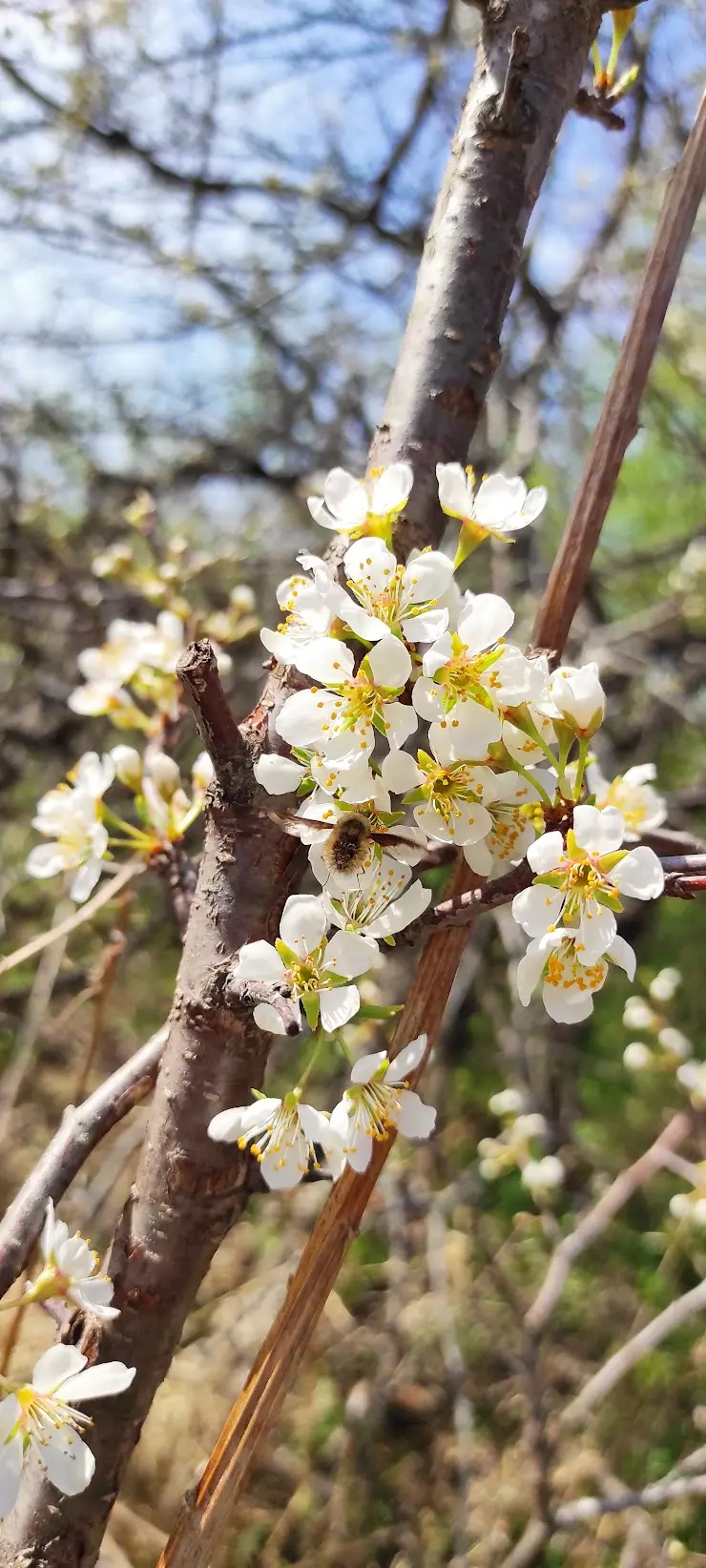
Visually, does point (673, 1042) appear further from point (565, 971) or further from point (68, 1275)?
point (68, 1275)

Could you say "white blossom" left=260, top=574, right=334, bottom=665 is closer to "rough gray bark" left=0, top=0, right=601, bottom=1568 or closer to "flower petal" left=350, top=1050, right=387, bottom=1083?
"rough gray bark" left=0, top=0, right=601, bottom=1568

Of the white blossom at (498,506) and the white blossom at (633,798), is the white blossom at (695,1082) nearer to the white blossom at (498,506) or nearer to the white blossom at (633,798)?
the white blossom at (633,798)

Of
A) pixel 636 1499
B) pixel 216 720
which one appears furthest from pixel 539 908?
pixel 636 1499

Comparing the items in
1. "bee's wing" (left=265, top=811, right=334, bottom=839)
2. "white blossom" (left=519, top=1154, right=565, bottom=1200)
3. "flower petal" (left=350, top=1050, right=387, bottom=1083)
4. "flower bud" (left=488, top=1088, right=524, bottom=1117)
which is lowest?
"white blossom" (left=519, top=1154, right=565, bottom=1200)

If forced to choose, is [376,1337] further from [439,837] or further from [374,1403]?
[439,837]

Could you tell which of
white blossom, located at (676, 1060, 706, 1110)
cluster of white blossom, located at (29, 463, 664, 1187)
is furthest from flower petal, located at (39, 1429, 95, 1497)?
white blossom, located at (676, 1060, 706, 1110)

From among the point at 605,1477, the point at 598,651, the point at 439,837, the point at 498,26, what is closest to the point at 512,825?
the point at 439,837

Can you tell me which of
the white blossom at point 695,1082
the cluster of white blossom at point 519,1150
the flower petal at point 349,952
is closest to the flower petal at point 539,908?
the flower petal at point 349,952
